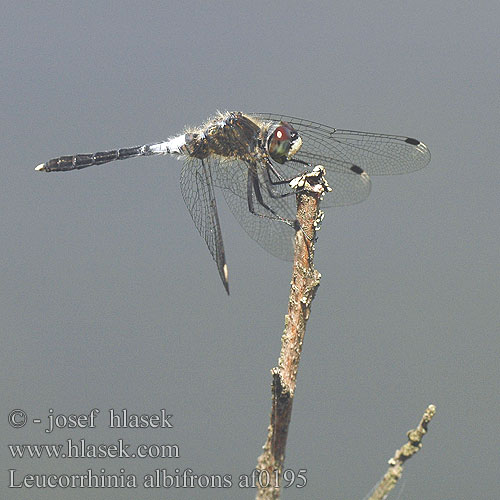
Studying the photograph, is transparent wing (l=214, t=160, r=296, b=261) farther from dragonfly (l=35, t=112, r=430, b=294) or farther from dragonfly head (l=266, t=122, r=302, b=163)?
dragonfly head (l=266, t=122, r=302, b=163)

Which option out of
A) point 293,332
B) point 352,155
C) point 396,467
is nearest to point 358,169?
point 352,155

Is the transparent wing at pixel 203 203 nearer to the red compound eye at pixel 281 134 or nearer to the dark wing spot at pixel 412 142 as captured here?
the red compound eye at pixel 281 134

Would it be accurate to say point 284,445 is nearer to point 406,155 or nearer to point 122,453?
point 122,453

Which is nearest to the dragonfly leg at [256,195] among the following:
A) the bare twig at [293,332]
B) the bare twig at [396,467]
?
the bare twig at [293,332]

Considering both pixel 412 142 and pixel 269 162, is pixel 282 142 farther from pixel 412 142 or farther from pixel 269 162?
pixel 412 142

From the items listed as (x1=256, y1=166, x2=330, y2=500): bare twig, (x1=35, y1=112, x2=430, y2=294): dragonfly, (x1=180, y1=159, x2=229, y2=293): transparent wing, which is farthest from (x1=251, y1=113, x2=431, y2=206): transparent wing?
(x1=256, y1=166, x2=330, y2=500): bare twig

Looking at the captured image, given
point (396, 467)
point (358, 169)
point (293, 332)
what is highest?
point (358, 169)
